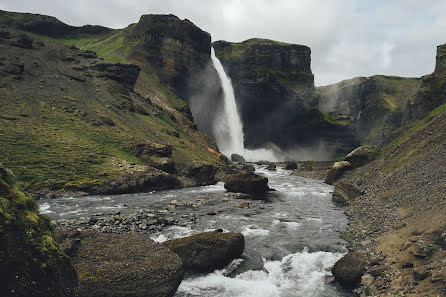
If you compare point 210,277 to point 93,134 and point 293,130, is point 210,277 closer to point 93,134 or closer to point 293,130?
point 93,134

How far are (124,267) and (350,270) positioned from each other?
10416mm

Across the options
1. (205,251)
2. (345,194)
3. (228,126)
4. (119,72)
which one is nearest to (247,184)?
(345,194)

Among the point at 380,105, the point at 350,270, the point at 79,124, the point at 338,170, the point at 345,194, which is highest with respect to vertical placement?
the point at 380,105

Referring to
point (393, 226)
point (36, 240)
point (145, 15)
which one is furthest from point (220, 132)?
point (36, 240)

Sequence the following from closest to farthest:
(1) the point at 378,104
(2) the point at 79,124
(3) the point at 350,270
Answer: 1. (3) the point at 350,270
2. (2) the point at 79,124
3. (1) the point at 378,104

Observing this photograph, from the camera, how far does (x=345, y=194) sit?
110 feet

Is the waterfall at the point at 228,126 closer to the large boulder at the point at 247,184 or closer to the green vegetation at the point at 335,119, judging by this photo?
the green vegetation at the point at 335,119

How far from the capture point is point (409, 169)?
31.4m

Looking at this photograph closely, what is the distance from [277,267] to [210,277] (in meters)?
3.95

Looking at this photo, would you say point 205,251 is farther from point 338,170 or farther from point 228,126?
point 228,126

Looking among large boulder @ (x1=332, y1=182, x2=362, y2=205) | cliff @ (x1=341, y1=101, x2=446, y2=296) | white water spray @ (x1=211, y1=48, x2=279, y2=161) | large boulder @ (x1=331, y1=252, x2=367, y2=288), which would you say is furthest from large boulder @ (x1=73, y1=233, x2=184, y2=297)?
white water spray @ (x1=211, y1=48, x2=279, y2=161)

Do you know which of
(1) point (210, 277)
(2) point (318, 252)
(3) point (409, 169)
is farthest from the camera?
(3) point (409, 169)

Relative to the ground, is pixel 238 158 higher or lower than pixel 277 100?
lower

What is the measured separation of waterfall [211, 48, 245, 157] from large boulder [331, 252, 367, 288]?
346 feet
